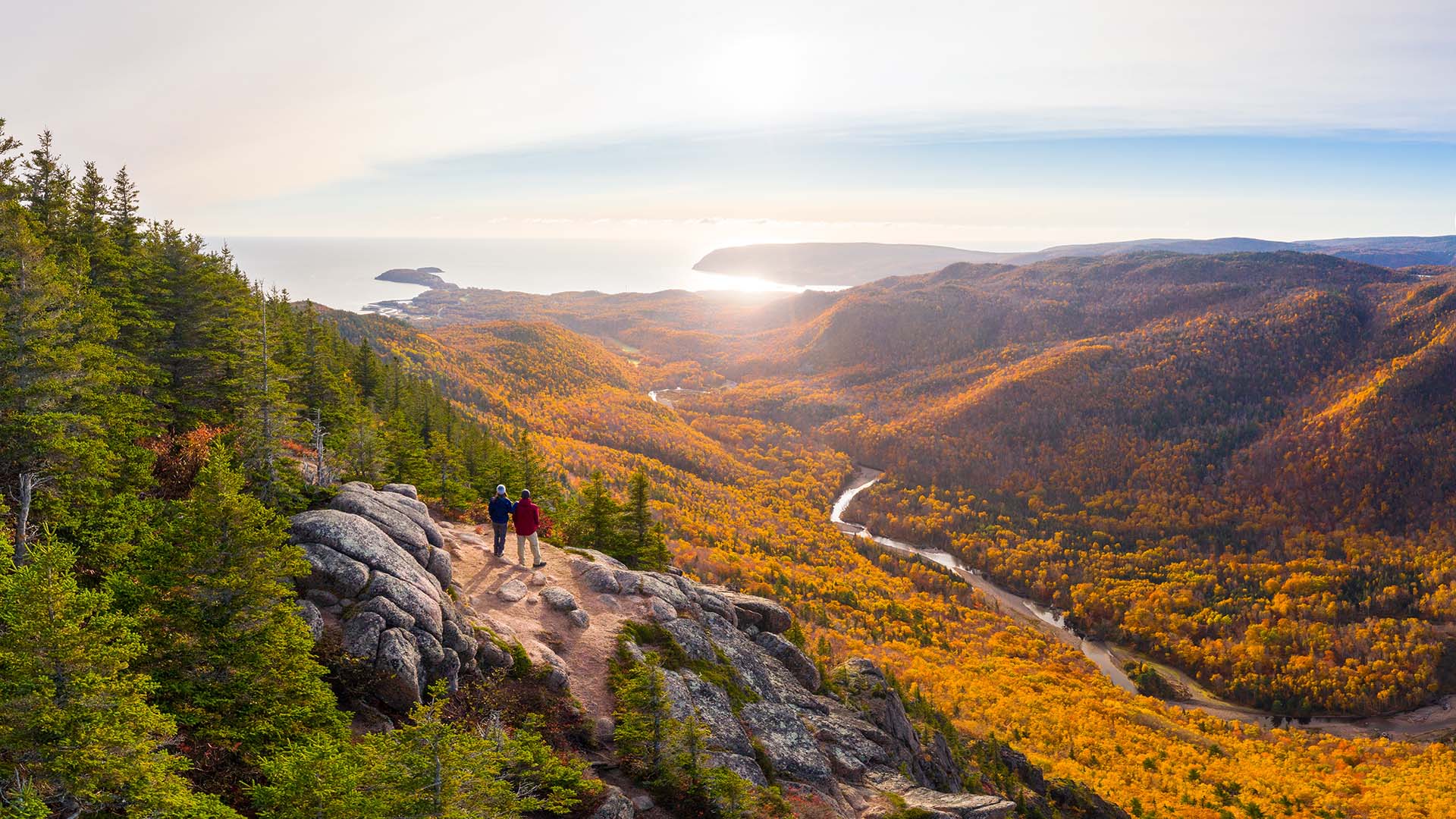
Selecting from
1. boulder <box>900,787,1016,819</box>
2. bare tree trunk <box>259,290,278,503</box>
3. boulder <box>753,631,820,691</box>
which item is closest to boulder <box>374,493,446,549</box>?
bare tree trunk <box>259,290,278,503</box>

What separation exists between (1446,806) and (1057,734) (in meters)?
44.5

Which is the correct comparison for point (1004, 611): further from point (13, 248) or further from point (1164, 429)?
point (13, 248)

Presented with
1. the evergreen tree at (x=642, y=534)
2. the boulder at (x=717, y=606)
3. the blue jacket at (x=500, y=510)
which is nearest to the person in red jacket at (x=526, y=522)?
the blue jacket at (x=500, y=510)

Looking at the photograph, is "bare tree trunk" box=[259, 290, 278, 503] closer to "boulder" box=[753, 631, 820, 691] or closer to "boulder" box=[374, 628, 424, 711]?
"boulder" box=[374, 628, 424, 711]

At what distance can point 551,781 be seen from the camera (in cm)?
1780

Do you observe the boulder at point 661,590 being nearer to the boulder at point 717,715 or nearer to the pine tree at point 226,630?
the boulder at point 717,715

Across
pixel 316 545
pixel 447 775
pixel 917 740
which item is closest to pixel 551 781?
pixel 447 775

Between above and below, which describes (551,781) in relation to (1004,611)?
above

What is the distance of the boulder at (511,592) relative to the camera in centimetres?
2834

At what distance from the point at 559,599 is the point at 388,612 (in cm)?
874

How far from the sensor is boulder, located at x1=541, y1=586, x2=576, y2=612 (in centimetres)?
2861

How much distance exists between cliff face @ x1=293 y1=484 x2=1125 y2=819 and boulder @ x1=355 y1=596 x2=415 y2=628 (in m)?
0.04

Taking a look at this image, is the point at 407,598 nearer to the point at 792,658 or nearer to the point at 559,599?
the point at 559,599

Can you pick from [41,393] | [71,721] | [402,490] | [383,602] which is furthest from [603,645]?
[41,393]
